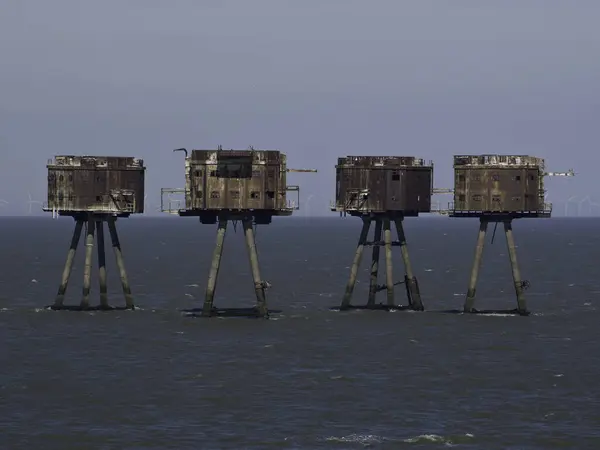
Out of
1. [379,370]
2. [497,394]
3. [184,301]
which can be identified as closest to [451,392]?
[497,394]

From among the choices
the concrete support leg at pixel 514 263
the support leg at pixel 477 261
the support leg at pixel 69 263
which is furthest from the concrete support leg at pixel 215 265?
the concrete support leg at pixel 514 263

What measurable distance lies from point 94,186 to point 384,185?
56.1 feet

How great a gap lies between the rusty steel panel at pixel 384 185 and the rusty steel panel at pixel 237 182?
5104 millimetres

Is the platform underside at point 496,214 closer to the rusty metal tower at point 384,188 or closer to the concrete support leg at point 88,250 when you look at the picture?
the rusty metal tower at point 384,188

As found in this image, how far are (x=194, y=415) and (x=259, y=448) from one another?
581 cm

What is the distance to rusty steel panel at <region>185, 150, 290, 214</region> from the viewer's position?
75.1 meters

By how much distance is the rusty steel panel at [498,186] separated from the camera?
77562 millimetres

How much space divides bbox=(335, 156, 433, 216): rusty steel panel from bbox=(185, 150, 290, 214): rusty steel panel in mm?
5104

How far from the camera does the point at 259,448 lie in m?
45.1

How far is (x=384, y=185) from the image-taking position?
78.6 metres

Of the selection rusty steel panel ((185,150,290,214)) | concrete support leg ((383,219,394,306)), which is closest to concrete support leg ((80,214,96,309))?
rusty steel panel ((185,150,290,214))

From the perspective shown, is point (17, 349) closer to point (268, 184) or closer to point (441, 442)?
point (268, 184)

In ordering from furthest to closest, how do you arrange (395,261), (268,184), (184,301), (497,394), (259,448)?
(395,261) < (184,301) < (268,184) < (497,394) < (259,448)

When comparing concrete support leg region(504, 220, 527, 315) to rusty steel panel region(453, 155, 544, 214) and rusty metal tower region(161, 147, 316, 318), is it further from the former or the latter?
rusty metal tower region(161, 147, 316, 318)
